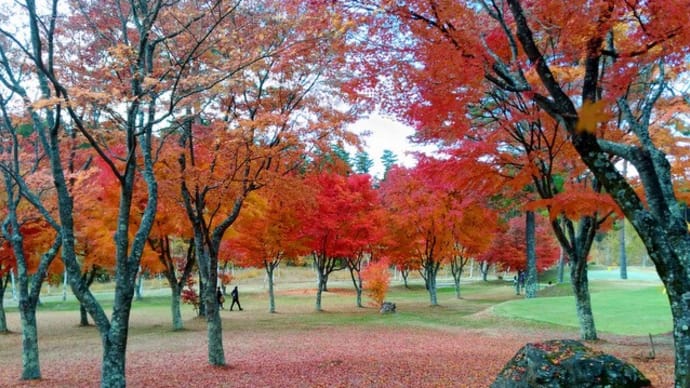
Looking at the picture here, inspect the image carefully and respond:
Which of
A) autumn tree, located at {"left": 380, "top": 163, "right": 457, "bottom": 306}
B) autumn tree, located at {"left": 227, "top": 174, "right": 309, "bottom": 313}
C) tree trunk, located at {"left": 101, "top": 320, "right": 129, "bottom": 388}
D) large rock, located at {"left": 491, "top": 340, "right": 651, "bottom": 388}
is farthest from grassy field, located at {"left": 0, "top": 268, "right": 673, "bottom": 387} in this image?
autumn tree, located at {"left": 380, "top": 163, "right": 457, "bottom": 306}

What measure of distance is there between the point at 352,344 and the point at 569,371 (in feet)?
26.6

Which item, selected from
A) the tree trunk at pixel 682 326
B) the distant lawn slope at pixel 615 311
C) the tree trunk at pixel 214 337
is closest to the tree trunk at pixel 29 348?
the tree trunk at pixel 214 337

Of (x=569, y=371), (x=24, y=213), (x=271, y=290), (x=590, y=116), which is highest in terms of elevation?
(x=24, y=213)

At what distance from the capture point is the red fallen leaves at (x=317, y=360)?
8094 millimetres

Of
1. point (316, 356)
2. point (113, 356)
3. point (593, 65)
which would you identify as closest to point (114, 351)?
point (113, 356)

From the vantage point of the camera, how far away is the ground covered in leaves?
817 cm

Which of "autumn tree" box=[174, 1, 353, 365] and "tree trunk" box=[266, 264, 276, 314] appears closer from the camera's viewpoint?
"autumn tree" box=[174, 1, 353, 365]

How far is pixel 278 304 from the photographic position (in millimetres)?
30406

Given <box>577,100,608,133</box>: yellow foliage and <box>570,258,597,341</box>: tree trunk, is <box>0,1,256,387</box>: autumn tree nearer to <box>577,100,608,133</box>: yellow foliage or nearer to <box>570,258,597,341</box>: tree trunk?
<box>577,100,608,133</box>: yellow foliage

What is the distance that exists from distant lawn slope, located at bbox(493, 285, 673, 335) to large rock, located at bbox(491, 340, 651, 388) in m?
9.19

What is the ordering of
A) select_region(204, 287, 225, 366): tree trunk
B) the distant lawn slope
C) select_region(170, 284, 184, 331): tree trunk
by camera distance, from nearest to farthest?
select_region(204, 287, 225, 366): tree trunk → the distant lawn slope → select_region(170, 284, 184, 331): tree trunk

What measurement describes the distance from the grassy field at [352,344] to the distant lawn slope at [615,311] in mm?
37

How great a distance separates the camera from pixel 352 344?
42.8 ft

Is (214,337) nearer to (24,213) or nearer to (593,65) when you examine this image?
(593,65)
